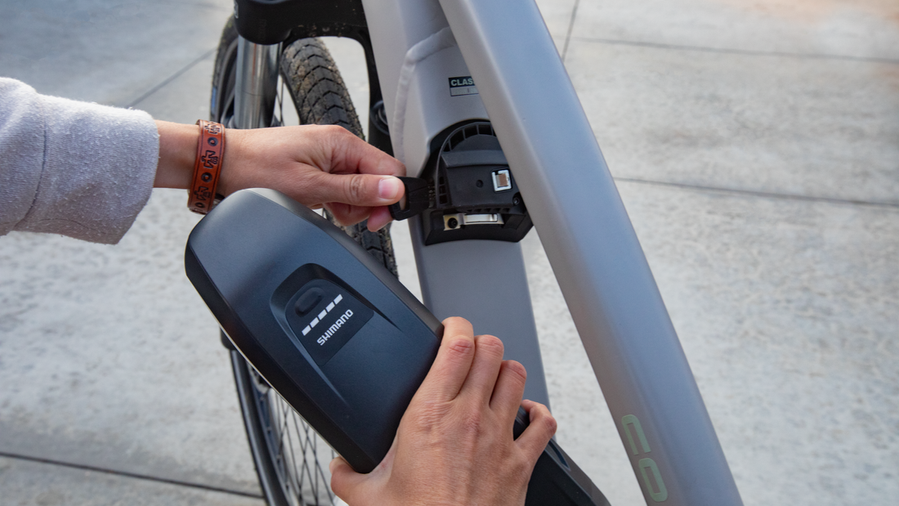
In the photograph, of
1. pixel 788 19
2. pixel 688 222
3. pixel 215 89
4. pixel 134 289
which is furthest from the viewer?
pixel 788 19

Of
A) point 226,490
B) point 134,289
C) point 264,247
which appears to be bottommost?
point 226,490

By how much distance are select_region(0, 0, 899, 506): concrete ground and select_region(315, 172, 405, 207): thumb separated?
0.83 m

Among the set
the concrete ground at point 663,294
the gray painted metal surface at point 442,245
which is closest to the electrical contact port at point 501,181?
the gray painted metal surface at point 442,245

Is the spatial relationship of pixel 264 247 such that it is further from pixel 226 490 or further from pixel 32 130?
pixel 226 490

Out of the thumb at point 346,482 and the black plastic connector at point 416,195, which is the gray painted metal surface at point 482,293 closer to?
the black plastic connector at point 416,195

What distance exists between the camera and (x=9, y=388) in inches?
52.4

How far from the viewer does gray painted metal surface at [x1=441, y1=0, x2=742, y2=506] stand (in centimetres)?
39

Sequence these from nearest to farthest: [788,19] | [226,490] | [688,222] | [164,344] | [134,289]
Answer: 1. [226,490]
2. [164,344]
3. [134,289]
4. [688,222]
5. [788,19]

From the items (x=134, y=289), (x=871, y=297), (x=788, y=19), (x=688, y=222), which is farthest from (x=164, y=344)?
(x=788, y=19)

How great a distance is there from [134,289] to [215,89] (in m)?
0.70

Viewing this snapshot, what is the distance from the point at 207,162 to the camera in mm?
609

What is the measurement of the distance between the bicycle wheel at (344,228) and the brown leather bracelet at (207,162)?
0.64 ft

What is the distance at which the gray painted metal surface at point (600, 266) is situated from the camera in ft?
1.28

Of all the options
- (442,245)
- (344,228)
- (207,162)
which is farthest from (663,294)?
(207,162)
